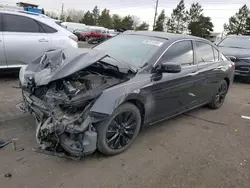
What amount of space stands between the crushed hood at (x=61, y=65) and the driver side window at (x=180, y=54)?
2.26ft

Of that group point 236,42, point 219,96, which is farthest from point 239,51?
point 219,96

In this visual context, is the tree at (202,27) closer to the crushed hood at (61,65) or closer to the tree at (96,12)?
the tree at (96,12)

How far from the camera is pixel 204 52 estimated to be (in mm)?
4391

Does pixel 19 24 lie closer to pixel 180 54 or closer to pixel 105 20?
pixel 180 54

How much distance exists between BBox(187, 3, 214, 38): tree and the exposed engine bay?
166 ft

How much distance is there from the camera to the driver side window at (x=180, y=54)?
352 centimetres

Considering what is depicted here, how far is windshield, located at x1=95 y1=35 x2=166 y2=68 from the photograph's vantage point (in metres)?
3.40

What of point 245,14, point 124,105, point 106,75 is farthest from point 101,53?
point 245,14

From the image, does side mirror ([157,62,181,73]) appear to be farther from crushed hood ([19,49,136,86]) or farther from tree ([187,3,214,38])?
tree ([187,3,214,38])

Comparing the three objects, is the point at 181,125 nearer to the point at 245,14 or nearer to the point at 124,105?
the point at 124,105

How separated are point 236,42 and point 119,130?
8051 mm

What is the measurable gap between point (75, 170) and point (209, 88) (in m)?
3.04

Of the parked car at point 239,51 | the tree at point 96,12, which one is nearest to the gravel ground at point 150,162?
the parked car at point 239,51

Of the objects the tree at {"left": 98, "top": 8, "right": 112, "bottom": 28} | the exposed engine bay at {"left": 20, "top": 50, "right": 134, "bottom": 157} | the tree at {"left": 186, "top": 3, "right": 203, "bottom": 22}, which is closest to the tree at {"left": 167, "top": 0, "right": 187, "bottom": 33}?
the tree at {"left": 186, "top": 3, "right": 203, "bottom": 22}
